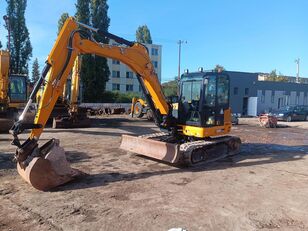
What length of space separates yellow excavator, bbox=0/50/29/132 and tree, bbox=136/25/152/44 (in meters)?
64.3

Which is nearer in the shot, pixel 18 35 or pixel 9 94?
pixel 9 94

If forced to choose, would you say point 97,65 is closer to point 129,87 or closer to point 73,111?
point 73,111

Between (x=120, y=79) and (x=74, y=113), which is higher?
(x=120, y=79)

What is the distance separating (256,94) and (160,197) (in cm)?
3940

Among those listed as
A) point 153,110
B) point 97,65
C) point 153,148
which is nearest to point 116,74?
point 97,65

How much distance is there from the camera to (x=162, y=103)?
11.3 meters

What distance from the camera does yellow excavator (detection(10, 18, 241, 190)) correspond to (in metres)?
7.77

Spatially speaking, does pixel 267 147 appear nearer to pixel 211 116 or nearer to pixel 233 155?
pixel 233 155

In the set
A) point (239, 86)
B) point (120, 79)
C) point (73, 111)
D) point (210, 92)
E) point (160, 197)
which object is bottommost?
point (160, 197)

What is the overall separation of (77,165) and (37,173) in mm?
2569

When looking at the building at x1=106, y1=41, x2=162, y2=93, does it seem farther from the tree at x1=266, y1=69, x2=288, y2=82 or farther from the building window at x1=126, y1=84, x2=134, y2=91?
the tree at x1=266, y1=69, x2=288, y2=82

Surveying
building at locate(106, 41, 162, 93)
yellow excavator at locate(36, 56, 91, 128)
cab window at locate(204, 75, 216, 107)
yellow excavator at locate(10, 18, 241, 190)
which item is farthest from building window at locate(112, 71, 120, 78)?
cab window at locate(204, 75, 216, 107)

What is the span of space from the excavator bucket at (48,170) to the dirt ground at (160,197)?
20cm

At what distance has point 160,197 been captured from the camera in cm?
709
